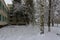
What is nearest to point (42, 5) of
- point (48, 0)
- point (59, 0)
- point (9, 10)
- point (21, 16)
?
point (48, 0)

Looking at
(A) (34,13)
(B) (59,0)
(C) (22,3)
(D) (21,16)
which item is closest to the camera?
(B) (59,0)

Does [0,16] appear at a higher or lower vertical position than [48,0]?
lower

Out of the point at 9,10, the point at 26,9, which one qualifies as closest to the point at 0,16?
the point at 26,9

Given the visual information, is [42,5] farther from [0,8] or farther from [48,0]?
[0,8]

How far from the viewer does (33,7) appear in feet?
112

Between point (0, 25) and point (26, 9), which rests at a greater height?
point (26, 9)

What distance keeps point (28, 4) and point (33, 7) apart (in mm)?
1673

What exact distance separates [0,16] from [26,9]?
29.9ft

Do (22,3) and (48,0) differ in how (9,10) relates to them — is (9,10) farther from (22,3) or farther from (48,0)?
(48,0)

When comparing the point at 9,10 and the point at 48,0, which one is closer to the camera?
the point at 48,0

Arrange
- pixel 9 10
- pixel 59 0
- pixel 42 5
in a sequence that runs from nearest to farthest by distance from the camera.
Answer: pixel 42 5, pixel 59 0, pixel 9 10

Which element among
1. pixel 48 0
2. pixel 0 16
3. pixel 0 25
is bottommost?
pixel 0 25

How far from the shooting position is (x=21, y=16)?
3778 centimetres

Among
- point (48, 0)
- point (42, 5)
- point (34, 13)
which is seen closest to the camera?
point (42, 5)
